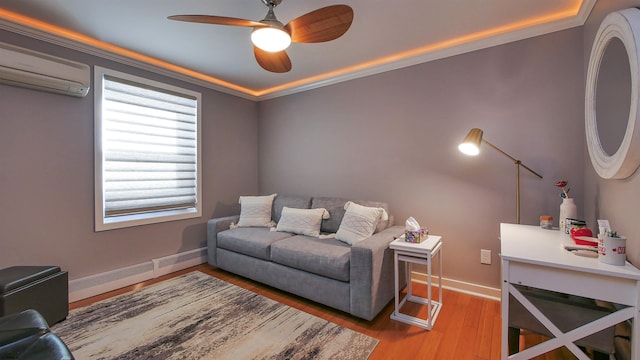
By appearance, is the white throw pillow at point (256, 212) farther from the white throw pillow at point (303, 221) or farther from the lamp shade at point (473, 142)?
the lamp shade at point (473, 142)

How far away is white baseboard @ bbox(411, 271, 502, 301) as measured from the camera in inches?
95.3

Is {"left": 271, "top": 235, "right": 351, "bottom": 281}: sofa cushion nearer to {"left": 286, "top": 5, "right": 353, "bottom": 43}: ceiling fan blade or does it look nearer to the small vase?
the small vase

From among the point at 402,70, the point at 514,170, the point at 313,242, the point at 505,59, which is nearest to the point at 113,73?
the point at 313,242

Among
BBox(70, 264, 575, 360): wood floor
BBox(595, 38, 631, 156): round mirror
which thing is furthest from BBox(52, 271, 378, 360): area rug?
BBox(595, 38, 631, 156): round mirror

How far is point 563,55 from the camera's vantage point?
2.13 m

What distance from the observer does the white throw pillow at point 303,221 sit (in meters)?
2.94

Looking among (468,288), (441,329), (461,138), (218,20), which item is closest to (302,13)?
(218,20)

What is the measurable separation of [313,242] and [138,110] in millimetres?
2466

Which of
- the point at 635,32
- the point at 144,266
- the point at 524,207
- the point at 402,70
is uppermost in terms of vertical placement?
the point at 402,70

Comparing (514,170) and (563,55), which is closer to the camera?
(563,55)

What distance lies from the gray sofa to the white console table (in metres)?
0.92

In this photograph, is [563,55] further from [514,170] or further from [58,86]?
[58,86]

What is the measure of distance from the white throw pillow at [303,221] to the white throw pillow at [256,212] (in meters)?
0.37

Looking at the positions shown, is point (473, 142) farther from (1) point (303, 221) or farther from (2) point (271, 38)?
(1) point (303, 221)
